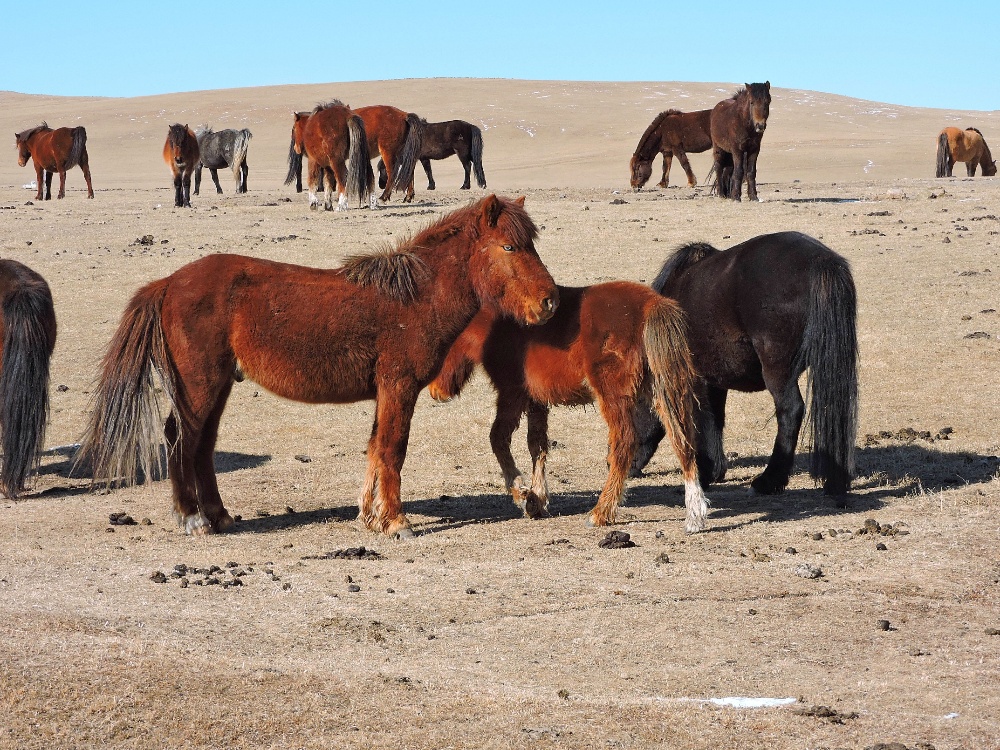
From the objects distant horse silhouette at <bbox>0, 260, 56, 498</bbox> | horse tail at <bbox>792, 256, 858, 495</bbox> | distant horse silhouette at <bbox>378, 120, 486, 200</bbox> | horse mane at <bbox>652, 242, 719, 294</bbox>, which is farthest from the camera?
distant horse silhouette at <bbox>378, 120, 486, 200</bbox>

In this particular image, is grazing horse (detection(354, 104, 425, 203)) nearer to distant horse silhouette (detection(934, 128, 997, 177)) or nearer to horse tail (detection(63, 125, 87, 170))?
horse tail (detection(63, 125, 87, 170))

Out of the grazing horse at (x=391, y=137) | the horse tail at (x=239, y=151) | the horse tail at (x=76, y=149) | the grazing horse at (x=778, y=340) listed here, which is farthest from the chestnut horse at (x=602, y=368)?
the horse tail at (x=239, y=151)

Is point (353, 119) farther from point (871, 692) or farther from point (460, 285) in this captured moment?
point (871, 692)

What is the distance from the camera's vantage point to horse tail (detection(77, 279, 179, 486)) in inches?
299

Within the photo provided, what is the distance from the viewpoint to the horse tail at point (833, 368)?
8109 millimetres

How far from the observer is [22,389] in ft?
29.1

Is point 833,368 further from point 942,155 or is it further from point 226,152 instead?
point 942,155

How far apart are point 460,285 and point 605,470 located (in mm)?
2707

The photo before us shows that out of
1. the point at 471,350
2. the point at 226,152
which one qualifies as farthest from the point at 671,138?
the point at 471,350

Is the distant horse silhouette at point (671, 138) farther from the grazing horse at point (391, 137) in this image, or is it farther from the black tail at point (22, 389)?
the black tail at point (22, 389)

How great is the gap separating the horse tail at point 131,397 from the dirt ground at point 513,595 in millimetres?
554

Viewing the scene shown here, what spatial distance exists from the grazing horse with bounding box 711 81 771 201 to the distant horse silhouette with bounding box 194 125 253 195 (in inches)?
586

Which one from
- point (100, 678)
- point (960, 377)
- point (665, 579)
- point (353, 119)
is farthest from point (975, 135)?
point (100, 678)

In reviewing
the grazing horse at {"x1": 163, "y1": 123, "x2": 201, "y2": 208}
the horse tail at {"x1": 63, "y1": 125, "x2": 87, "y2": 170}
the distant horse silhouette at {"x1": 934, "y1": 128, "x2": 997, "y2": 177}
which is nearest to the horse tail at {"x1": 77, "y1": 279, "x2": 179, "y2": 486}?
the grazing horse at {"x1": 163, "y1": 123, "x2": 201, "y2": 208}
